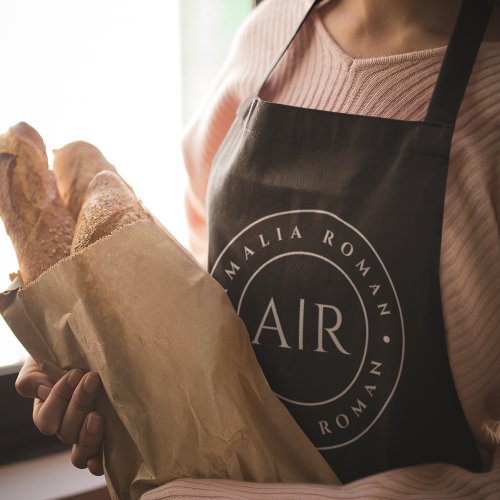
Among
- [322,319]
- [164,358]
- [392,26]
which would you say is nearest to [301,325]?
[322,319]

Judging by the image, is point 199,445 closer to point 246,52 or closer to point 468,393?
point 468,393

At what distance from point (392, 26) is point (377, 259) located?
0.30 meters

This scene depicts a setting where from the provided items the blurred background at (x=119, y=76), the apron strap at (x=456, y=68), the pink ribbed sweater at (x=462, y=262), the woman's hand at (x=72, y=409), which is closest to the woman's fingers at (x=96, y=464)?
the woman's hand at (x=72, y=409)

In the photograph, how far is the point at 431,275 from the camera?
0.59 m

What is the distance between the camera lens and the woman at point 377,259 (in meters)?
0.59

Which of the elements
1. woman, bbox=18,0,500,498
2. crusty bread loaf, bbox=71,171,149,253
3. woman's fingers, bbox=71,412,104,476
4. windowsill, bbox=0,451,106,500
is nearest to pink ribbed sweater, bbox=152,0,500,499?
woman, bbox=18,0,500,498

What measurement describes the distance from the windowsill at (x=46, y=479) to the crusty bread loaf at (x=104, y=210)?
534 mm

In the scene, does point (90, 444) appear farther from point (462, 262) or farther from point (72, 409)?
point (462, 262)

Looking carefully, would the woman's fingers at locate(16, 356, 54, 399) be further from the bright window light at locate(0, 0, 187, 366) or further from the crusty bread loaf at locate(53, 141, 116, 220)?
the bright window light at locate(0, 0, 187, 366)

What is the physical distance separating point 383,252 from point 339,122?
16 cm

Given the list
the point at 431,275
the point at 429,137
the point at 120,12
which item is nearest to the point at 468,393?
the point at 431,275

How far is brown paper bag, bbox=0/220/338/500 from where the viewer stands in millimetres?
601

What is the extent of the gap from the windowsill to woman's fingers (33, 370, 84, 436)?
0.33m

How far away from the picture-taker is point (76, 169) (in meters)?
0.73
